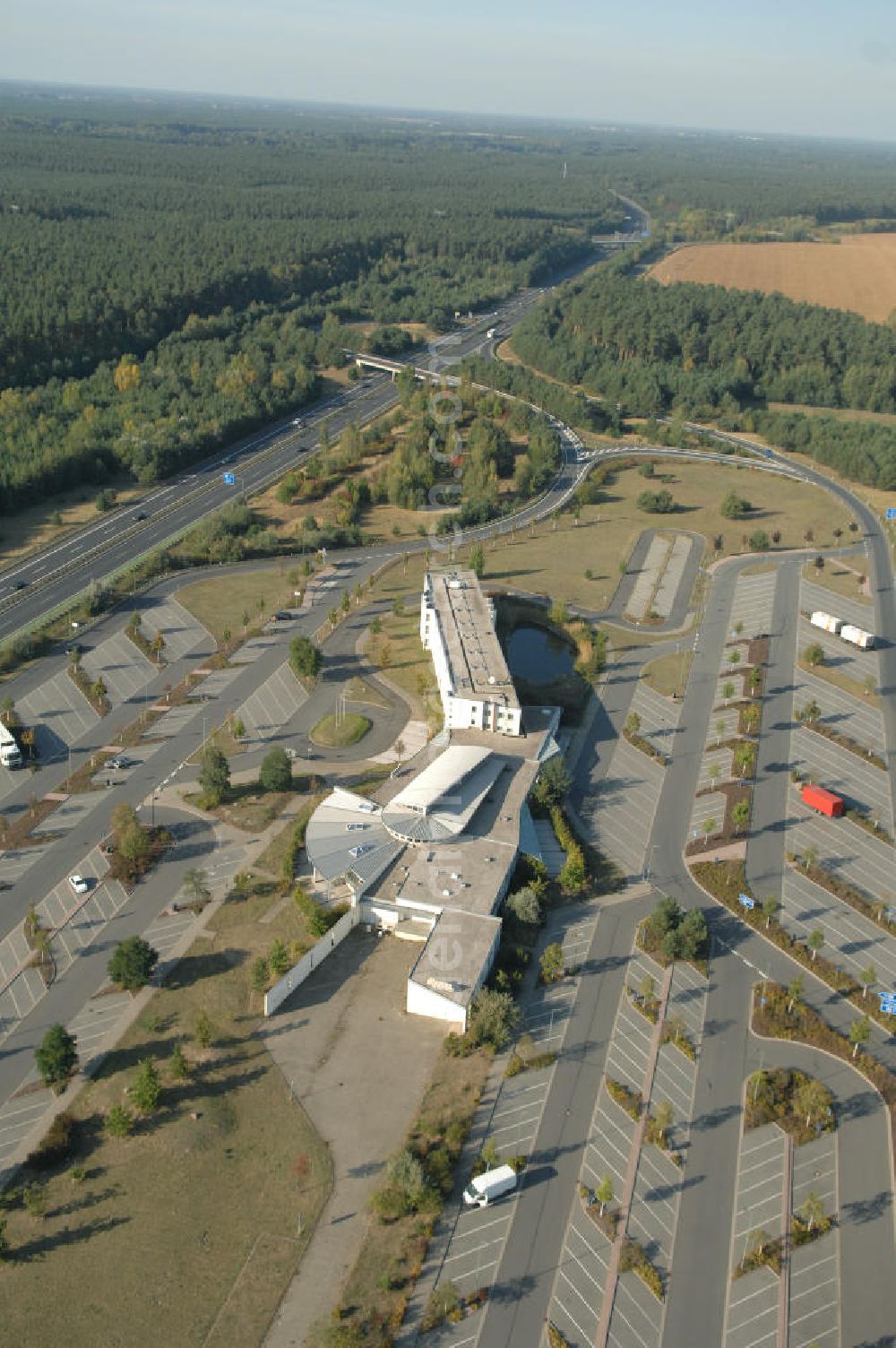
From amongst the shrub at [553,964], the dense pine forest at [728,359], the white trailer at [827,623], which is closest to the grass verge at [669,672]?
the white trailer at [827,623]

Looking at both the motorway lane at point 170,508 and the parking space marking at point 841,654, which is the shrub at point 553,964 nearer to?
the parking space marking at point 841,654

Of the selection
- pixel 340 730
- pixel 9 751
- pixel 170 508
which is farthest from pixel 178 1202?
pixel 170 508

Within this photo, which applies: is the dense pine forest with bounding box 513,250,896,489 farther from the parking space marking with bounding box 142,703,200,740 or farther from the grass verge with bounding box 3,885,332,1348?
the grass verge with bounding box 3,885,332,1348

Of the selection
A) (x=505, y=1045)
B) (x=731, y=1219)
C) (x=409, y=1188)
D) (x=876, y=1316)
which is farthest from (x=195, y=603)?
(x=876, y=1316)

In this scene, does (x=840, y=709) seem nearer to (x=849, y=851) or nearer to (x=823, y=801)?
(x=823, y=801)

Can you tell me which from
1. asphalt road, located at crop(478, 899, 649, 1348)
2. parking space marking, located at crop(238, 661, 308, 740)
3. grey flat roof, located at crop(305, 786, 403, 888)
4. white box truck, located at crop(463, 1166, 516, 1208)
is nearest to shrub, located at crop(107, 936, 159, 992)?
grey flat roof, located at crop(305, 786, 403, 888)

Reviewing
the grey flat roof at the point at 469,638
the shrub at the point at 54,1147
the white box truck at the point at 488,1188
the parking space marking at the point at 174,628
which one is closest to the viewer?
the white box truck at the point at 488,1188

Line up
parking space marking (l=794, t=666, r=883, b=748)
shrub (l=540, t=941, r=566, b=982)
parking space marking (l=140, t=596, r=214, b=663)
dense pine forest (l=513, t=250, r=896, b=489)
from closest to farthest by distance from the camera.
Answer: shrub (l=540, t=941, r=566, b=982)
parking space marking (l=794, t=666, r=883, b=748)
parking space marking (l=140, t=596, r=214, b=663)
dense pine forest (l=513, t=250, r=896, b=489)
